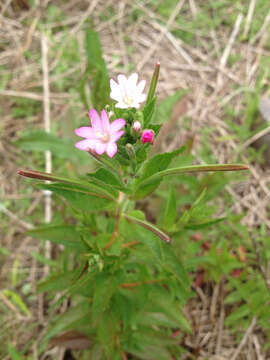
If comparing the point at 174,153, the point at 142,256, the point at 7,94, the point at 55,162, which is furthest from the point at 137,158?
the point at 7,94

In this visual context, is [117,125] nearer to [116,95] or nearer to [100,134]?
[100,134]

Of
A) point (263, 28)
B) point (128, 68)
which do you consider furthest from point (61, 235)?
point (263, 28)

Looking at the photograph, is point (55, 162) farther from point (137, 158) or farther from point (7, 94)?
point (137, 158)

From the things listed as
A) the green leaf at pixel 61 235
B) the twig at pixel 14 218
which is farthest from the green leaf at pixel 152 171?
the twig at pixel 14 218

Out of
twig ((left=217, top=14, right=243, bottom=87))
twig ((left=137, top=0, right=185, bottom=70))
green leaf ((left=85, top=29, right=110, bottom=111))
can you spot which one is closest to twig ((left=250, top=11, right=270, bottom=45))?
twig ((left=217, top=14, right=243, bottom=87))

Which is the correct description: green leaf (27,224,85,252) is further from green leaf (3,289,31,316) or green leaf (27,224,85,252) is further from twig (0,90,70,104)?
twig (0,90,70,104)

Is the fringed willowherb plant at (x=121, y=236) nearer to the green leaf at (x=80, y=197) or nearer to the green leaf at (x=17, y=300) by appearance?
the green leaf at (x=80, y=197)

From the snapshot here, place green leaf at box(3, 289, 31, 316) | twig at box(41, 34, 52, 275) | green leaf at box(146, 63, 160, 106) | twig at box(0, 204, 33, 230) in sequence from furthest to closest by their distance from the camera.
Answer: twig at box(0, 204, 33, 230), twig at box(41, 34, 52, 275), green leaf at box(3, 289, 31, 316), green leaf at box(146, 63, 160, 106)
